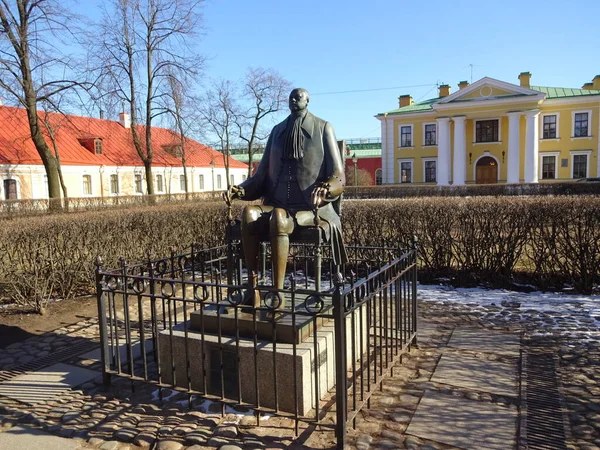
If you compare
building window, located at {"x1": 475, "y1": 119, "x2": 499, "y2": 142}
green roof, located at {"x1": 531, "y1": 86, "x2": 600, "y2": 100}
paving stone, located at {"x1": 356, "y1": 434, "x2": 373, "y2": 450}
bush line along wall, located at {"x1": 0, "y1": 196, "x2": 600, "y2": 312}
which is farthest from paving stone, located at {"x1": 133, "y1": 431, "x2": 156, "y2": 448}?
green roof, located at {"x1": 531, "y1": 86, "x2": 600, "y2": 100}

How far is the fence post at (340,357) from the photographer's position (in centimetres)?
303

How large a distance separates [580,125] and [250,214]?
3730 cm

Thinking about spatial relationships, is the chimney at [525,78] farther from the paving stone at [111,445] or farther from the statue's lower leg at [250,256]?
the paving stone at [111,445]

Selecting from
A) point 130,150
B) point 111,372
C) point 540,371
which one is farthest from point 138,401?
point 130,150

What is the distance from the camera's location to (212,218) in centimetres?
1028

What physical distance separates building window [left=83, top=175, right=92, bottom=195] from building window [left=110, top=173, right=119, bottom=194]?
1.65 m

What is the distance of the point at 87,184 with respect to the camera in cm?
3123

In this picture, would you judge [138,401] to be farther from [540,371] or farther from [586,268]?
[586,268]

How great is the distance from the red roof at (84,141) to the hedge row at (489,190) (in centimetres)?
1404

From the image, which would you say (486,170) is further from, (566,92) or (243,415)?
(243,415)

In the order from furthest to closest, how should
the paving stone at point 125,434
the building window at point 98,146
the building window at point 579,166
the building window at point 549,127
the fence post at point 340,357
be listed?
the building window at point 549,127
the building window at point 579,166
the building window at point 98,146
the paving stone at point 125,434
the fence post at point 340,357

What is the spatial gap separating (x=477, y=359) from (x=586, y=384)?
2.99 ft

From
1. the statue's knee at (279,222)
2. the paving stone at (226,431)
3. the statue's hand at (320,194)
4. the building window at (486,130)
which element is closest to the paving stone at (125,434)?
the paving stone at (226,431)

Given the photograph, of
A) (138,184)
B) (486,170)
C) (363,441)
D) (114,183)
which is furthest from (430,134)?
(363,441)
